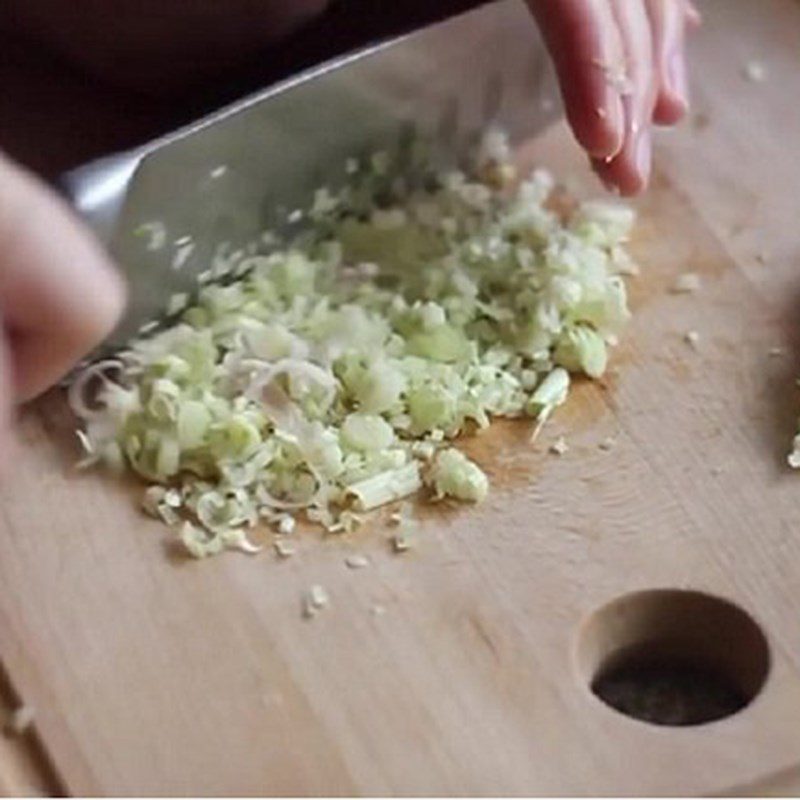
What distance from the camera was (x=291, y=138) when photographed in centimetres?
90

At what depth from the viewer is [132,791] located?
2.40 ft

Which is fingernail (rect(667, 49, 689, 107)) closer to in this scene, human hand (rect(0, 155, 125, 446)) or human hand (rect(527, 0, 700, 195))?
human hand (rect(527, 0, 700, 195))

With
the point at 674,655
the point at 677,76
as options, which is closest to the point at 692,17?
the point at 677,76

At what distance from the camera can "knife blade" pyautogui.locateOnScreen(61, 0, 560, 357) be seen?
85 centimetres

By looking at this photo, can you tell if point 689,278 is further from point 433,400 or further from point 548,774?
point 548,774

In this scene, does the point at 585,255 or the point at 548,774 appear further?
the point at 585,255

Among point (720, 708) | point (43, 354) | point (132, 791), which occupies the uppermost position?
point (43, 354)

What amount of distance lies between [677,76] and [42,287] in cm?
38

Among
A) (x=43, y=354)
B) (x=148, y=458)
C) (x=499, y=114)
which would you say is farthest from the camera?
(x=499, y=114)

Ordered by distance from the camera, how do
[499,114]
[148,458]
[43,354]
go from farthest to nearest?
[499,114] < [148,458] < [43,354]

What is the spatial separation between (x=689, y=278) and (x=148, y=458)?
0.83 ft

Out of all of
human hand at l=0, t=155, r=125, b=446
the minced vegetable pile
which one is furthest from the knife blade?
human hand at l=0, t=155, r=125, b=446

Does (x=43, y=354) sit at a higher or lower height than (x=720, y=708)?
higher

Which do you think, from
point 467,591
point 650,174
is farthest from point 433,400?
point 650,174
